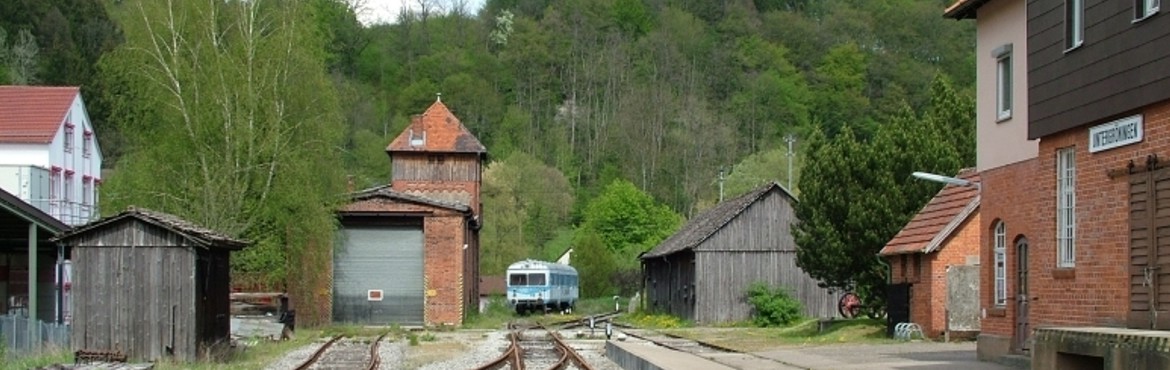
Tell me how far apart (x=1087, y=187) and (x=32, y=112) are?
44.3 metres

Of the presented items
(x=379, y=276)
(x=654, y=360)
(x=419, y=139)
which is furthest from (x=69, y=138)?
(x=654, y=360)

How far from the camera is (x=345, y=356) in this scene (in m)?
27.4

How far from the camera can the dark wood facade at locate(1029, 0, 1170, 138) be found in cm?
1455

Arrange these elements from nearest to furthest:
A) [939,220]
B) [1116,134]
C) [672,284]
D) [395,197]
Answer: [1116,134] → [939,220] → [395,197] → [672,284]

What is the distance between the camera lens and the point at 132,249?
74.2ft

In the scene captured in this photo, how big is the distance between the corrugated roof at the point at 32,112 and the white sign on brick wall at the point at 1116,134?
4278cm

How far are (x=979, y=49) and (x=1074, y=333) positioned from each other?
9377 millimetres

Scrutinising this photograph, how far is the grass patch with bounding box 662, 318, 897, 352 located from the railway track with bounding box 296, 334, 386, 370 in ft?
22.5

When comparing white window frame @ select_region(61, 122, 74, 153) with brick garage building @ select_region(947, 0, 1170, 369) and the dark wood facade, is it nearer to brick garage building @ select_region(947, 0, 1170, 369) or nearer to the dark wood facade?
brick garage building @ select_region(947, 0, 1170, 369)

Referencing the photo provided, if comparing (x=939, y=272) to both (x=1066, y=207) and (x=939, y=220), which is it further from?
(x=1066, y=207)

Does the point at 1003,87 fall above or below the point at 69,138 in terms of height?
below

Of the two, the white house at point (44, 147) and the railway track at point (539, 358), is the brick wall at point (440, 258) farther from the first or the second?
the railway track at point (539, 358)

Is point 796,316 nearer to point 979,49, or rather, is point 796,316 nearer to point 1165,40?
point 979,49

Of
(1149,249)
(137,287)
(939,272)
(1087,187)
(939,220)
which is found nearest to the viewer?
(1149,249)
